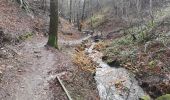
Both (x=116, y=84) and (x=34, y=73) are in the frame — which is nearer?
(x=34, y=73)

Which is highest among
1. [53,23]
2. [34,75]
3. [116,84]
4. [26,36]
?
[53,23]

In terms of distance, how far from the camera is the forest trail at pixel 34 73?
1220 centimetres

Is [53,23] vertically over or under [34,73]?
over

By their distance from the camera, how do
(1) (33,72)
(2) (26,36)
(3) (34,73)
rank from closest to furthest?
(3) (34,73) < (1) (33,72) < (2) (26,36)

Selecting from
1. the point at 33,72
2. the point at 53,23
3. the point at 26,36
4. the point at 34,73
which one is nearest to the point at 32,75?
the point at 34,73

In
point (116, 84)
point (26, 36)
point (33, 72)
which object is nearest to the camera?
point (33, 72)

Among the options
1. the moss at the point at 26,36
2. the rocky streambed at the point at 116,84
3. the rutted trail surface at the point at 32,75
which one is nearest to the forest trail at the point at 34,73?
the rutted trail surface at the point at 32,75

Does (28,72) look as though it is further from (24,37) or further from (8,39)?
(24,37)

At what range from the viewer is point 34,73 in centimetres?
1490

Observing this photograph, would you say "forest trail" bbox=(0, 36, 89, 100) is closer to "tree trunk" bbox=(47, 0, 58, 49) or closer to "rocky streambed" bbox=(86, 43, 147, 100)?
"tree trunk" bbox=(47, 0, 58, 49)

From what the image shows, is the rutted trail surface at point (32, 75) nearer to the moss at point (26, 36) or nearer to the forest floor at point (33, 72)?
the forest floor at point (33, 72)

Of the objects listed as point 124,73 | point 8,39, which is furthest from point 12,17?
point 124,73

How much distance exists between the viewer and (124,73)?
19891 millimetres

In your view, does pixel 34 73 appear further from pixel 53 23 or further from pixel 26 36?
pixel 26 36
